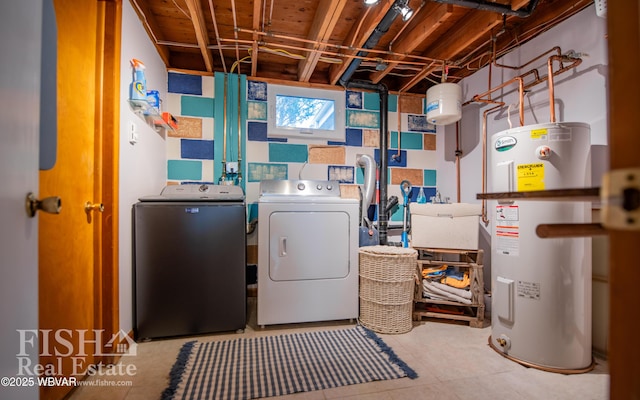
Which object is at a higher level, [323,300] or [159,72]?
[159,72]

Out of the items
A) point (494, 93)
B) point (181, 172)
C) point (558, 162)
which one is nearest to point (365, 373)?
point (558, 162)

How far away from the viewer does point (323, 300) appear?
227 centimetres

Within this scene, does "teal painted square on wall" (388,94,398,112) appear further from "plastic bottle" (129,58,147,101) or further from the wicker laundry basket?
"plastic bottle" (129,58,147,101)

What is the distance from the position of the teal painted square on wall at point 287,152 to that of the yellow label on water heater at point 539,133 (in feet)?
6.29

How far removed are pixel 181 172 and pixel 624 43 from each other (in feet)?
9.62

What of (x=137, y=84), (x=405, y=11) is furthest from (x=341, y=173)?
(x=137, y=84)

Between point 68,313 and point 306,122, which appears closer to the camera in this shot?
point 68,313

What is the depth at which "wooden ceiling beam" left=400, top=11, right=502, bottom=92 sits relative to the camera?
2.11 m

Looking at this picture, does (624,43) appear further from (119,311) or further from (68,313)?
(119,311)

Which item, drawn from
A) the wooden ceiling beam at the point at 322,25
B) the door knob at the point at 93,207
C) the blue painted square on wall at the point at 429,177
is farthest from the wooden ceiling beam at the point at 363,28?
the door knob at the point at 93,207

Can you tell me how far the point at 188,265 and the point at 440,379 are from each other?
1.68 m

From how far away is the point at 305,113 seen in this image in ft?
10.0

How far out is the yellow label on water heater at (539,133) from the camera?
1.69 m

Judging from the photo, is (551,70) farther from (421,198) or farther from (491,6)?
(421,198)
